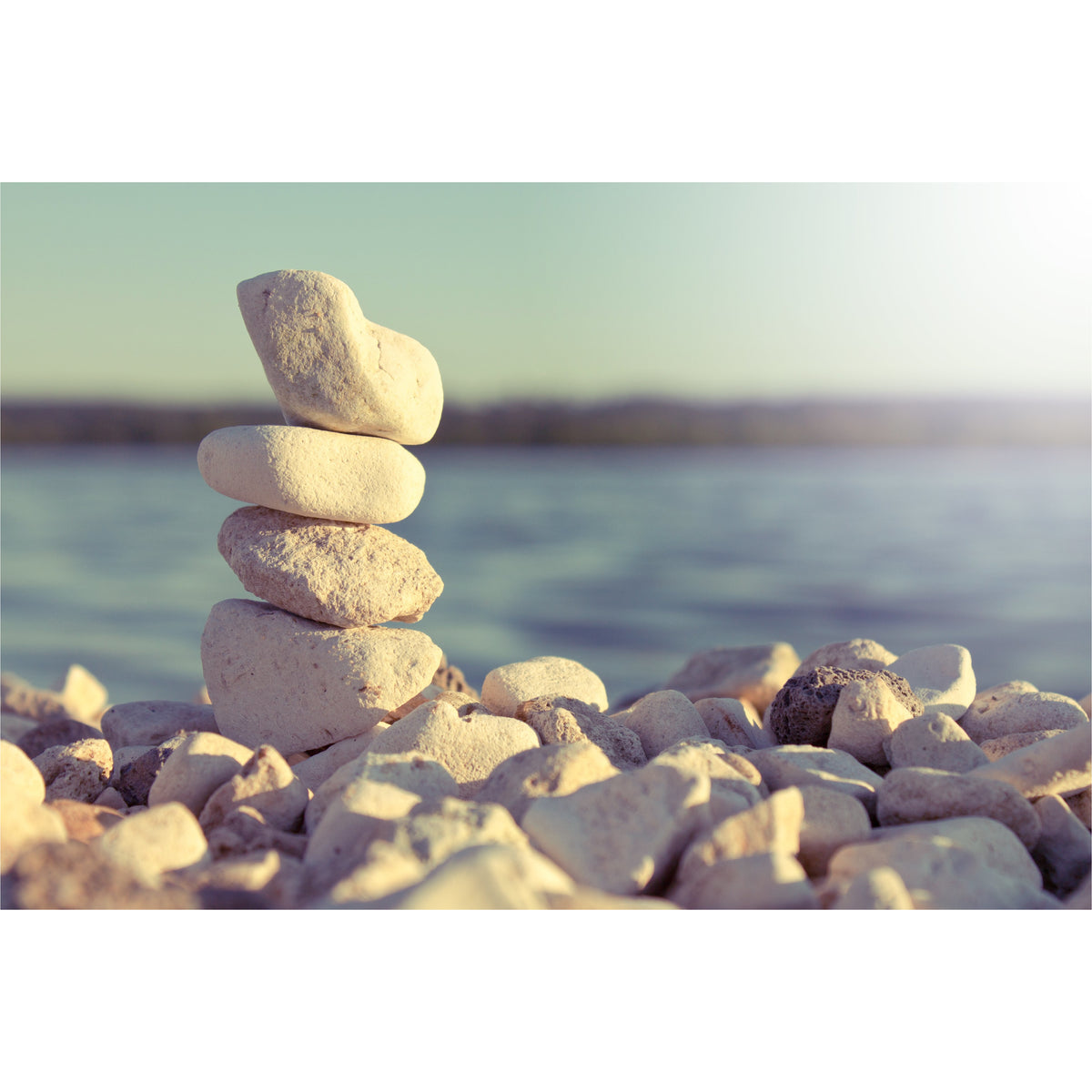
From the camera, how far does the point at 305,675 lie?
3490 millimetres

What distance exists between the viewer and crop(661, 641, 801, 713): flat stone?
523 cm

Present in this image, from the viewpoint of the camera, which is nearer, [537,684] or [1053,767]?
[1053,767]

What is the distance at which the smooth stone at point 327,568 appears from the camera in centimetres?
346

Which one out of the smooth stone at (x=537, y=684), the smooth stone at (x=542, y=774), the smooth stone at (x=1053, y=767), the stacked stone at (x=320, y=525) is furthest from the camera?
the smooth stone at (x=537, y=684)

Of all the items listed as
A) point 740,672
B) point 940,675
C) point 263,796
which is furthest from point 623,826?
point 740,672

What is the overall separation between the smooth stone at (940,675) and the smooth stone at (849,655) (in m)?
0.08

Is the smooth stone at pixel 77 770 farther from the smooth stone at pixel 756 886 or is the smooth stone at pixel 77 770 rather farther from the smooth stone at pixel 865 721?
the smooth stone at pixel 865 721

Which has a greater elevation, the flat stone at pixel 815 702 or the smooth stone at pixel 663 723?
the flat stone at pixel 815 702

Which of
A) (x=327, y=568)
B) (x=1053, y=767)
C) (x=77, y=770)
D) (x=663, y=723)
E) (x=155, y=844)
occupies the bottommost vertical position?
(x=77, y=770)

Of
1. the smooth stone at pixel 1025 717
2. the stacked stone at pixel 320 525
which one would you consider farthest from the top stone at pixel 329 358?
the smooth stone at pixel 1025 717

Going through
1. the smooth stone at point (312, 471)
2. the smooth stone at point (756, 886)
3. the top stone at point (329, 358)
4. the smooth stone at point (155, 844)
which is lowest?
the smooth stone at point (155, 844)

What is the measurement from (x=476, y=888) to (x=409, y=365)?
78.4 inches

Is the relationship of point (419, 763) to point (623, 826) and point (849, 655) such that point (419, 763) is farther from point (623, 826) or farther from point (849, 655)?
point (849, 655)

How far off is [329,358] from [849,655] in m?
2.31
